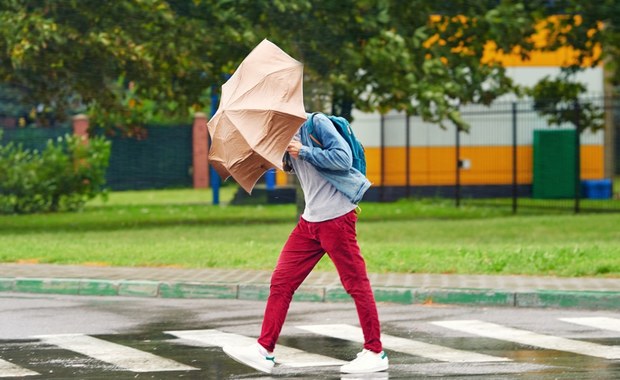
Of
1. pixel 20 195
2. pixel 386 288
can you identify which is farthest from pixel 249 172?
pixel 20 195

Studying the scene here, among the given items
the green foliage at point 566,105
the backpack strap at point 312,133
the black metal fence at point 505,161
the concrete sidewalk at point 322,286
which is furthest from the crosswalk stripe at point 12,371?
the black metal fence at point 505,161

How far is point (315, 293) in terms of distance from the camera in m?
11.9

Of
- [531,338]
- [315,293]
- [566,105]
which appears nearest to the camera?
[531,338]

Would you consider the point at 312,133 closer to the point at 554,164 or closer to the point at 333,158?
the point at 333,158

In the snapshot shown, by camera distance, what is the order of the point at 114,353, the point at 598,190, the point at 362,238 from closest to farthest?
1. the point at 114,353
2. the point at 362,238
3. the point at 598,190

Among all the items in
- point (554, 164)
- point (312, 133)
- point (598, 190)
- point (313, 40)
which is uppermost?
point (313, 40)

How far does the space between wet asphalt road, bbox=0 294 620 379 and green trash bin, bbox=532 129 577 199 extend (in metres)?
19.6

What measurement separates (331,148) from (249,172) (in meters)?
0.50

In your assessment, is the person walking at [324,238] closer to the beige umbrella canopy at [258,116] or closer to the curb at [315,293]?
the beige umbrella canopy at [258,116]

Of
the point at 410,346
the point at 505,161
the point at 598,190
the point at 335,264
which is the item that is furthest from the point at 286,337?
the point at 505,161

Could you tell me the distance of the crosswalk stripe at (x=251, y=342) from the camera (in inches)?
320

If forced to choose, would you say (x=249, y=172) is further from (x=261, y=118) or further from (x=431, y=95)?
(x=431, y=95)

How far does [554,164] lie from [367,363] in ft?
78.2

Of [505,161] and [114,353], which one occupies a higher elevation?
[505,161]
